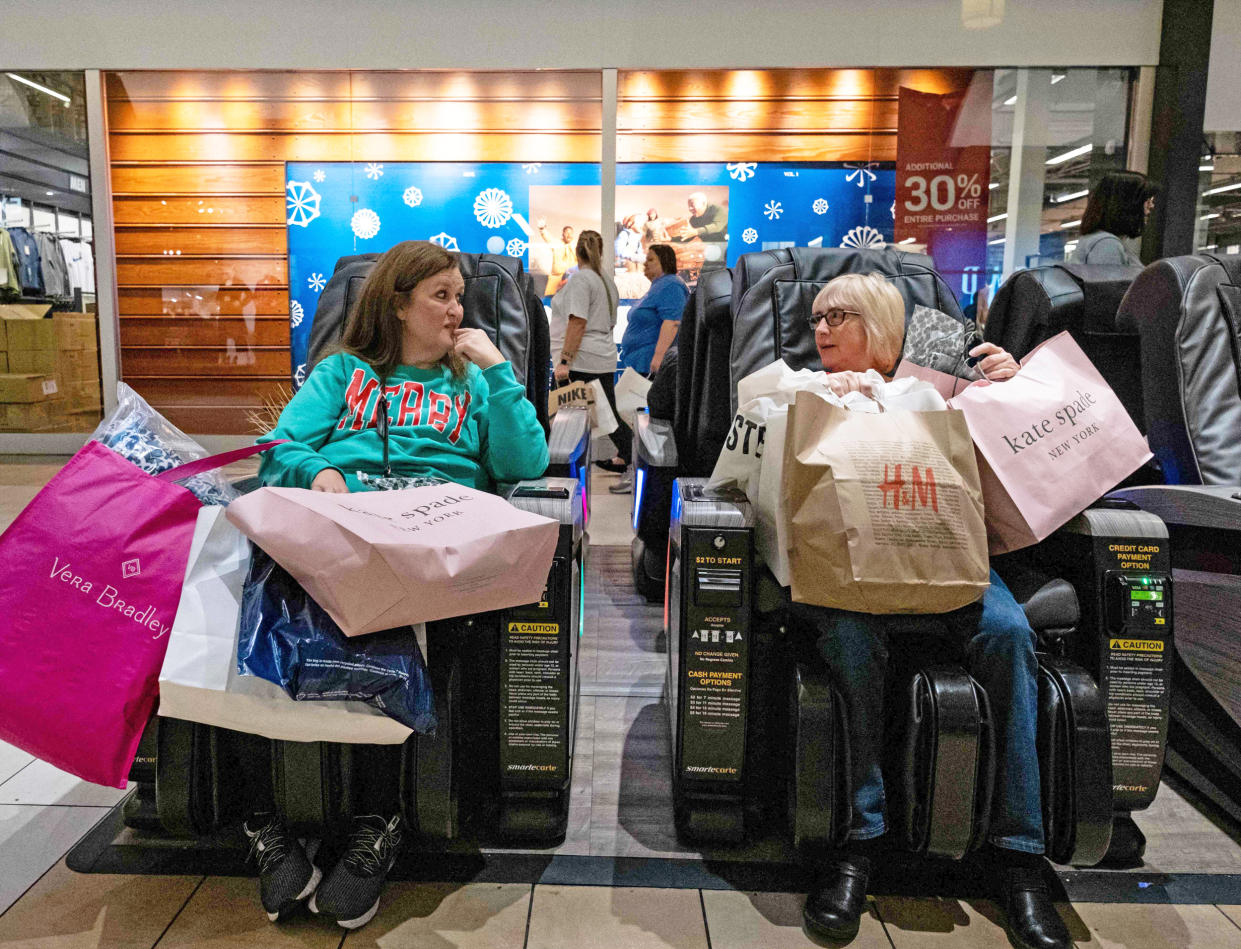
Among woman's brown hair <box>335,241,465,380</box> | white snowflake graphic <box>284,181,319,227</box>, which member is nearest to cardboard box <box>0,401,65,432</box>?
white snowflake graphic <box>284,181,319,227</box>

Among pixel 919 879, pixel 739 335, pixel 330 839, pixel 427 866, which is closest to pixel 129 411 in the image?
pixel 330 839

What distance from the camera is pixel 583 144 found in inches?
218

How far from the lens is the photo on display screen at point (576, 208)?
5.57m

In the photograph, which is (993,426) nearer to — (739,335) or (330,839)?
(739,335)

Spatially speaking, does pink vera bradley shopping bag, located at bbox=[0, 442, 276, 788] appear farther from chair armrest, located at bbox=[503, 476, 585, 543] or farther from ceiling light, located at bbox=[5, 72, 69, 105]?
ceiling light, located at bbox=[5, 72, 69, 105]

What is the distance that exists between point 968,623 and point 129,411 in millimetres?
1418

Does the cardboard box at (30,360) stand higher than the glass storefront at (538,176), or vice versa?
the glass storefront at (538,176)

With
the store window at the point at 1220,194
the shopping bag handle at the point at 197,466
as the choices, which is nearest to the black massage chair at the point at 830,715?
the shopping bag handle at the point at 197,466

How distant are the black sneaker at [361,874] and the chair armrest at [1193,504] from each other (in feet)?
4.79

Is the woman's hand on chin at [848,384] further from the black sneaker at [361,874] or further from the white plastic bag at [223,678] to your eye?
the black sneaker at [361,874]

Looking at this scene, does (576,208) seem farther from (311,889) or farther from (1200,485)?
(311,889)

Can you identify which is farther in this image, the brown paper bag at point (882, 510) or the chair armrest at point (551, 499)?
the chair armrest at point (551, 499)

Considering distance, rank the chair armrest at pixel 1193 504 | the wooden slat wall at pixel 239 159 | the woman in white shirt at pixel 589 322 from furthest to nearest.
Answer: the wooden slat wall at pixel 239 159 → the woman in white shirt at pixel 589 322 → the chair armrest at pixel 1193 504

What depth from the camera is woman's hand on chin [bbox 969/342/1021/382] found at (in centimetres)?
163
